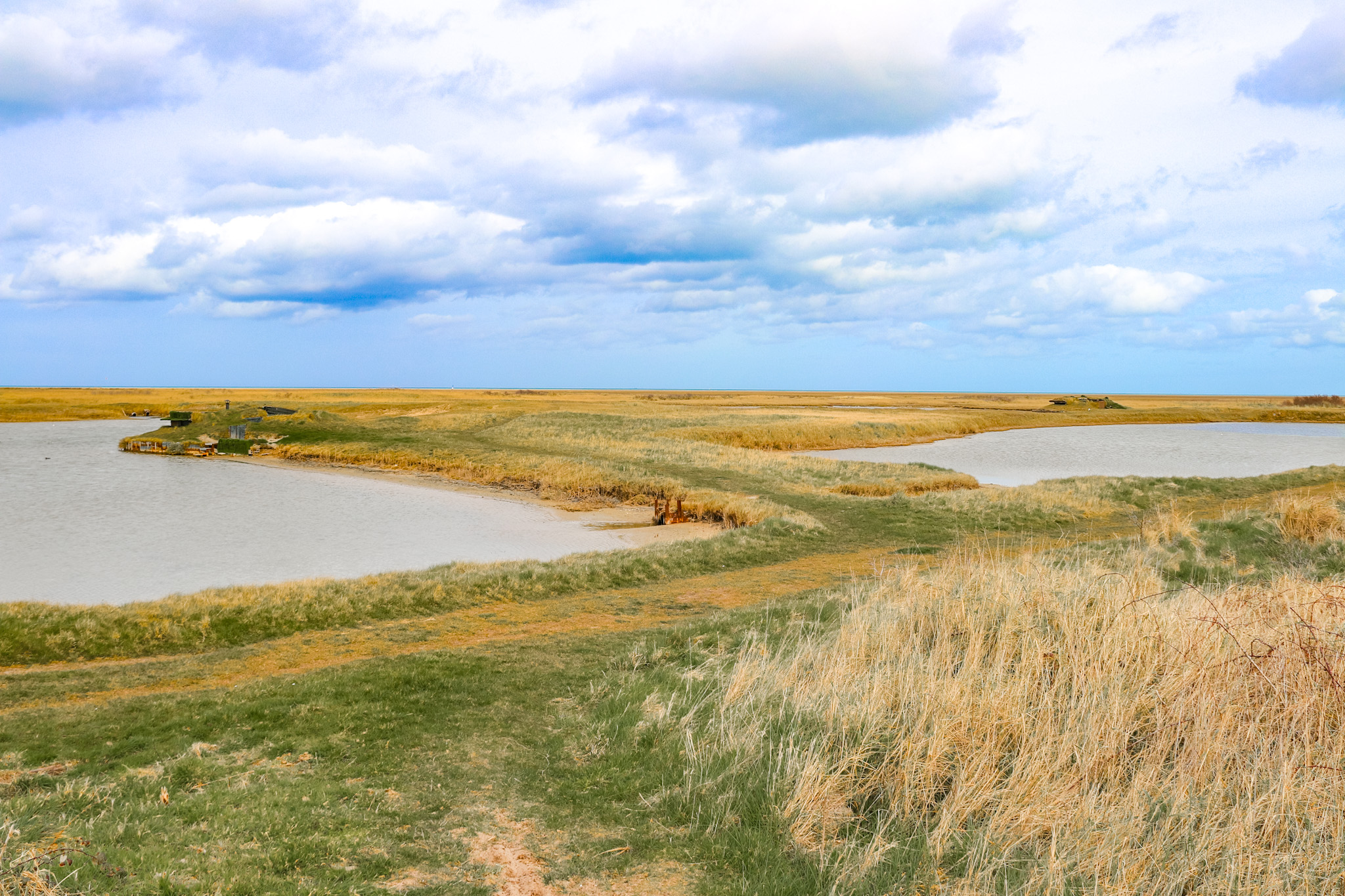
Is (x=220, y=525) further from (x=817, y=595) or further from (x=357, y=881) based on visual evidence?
(x=357, y=881)

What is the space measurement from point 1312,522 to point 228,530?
2980 centimetres

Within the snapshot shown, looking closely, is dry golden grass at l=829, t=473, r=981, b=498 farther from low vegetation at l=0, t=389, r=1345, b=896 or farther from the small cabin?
the small cabin

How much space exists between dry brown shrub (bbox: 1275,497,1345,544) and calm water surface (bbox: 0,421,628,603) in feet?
56.0

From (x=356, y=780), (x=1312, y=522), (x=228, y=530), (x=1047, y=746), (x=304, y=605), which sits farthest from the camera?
(x=228, y=530)

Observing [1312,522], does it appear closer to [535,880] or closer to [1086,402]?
[535,880]

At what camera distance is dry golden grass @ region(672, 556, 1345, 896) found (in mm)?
4906

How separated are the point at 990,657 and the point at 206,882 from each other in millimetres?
6999

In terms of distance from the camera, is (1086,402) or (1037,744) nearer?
(1037,744)

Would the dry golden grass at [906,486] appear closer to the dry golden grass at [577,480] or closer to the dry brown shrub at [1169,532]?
the dry golden grass at [577,480]

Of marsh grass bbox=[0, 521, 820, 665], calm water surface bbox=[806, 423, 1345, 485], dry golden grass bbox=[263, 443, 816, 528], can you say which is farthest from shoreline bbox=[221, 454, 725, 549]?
calm water surface bbox=[806, 423, 1345, 485]

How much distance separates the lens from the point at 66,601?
55.4 feet

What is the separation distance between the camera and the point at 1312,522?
18.0 meters

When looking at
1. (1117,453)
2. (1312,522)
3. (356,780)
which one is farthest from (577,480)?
(1117,453)

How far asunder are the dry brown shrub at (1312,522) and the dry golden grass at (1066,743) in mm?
10900
